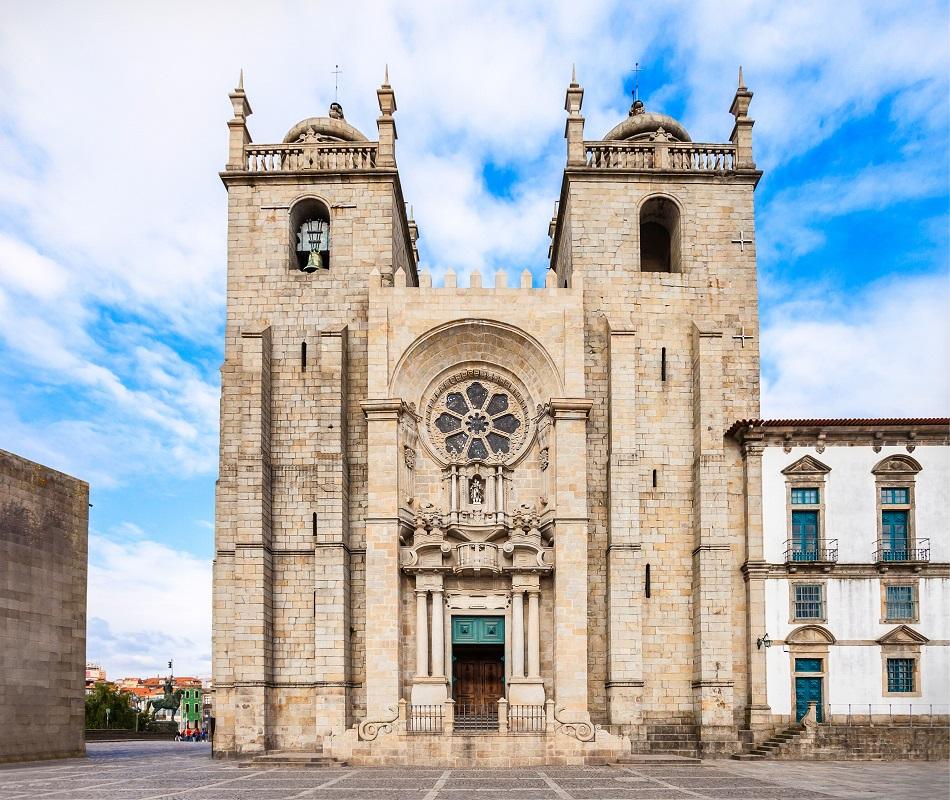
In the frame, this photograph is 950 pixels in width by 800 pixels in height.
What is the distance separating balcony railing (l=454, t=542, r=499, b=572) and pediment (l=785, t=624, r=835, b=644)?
8.34 m

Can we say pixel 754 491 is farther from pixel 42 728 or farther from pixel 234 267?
pixel 42 728

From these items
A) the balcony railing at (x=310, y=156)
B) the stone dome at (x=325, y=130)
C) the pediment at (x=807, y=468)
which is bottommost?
the pediment at (x=807, y=468)

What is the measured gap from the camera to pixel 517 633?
2745 cm

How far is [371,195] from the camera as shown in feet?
102

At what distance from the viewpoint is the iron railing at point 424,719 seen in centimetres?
2475

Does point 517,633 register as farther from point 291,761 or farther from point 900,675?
point 900,675

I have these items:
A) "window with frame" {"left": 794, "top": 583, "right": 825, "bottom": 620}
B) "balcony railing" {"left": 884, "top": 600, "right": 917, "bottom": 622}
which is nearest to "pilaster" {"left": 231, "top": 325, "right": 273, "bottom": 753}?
"window with frame" {"left": 794, "top": 583, "right": 825, "bottom": 620}

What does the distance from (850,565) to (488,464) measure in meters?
10.5

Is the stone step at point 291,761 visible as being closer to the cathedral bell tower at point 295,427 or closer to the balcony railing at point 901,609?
the cathedral bell tower at point 295,427

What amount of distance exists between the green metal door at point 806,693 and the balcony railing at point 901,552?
378cm

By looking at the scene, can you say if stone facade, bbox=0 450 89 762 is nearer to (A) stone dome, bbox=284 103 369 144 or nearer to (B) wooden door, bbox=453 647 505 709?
(B) wooden door, bbox=453 647 505 709

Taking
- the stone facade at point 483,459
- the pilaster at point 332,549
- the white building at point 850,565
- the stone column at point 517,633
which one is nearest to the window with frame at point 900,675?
the white building at point 850,565

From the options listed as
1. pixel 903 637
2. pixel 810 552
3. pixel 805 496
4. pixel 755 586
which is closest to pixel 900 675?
pixel 903 637

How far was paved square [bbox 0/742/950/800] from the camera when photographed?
57.9 feet
